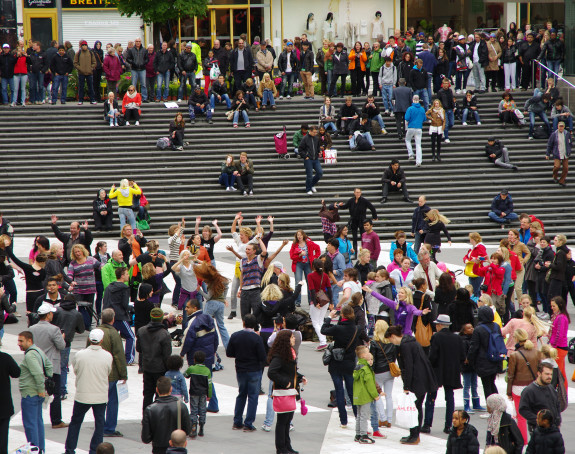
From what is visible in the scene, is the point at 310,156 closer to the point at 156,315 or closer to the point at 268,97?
the point at 268,97

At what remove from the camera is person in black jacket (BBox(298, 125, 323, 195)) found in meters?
25.1

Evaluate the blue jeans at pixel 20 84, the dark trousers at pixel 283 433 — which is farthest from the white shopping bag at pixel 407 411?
the blue jeans at pixel 20 84

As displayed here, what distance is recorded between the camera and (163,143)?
26906 millimetres

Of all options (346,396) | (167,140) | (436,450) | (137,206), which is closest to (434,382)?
(436,450)

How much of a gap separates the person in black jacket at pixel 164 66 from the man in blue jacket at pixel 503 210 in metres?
11.2

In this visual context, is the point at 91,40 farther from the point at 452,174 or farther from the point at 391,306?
the point at 391,306

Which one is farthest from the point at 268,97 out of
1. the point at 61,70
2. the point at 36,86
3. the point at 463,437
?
the point at 463,437

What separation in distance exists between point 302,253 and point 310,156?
8.25m

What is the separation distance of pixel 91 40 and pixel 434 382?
27690mm

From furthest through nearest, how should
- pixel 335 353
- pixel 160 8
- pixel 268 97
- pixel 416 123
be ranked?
1. pixel 160 8
2. pixel 268 97
3. pixel 416 123
4. pixel 335 353

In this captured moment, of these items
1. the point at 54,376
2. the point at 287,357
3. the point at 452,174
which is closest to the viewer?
the point at 287,357

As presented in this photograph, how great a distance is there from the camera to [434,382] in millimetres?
11055

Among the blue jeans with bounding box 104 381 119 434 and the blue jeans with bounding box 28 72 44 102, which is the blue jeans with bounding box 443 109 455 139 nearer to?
the blue jeans with bounding box 28 72 44 102

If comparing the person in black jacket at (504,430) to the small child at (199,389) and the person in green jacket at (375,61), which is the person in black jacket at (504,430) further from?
the person in green jacket at (375,61)
